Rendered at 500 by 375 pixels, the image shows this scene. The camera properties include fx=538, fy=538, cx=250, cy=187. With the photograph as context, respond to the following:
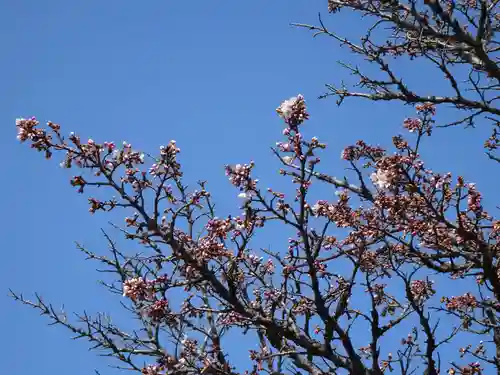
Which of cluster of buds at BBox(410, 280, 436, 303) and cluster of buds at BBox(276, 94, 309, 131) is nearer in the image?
cluster of buds at BBox(276, 94, 309, 131)

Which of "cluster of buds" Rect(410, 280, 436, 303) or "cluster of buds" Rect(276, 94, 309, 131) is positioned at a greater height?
"cluster of buds" Rect(276, 94, 309, 131)

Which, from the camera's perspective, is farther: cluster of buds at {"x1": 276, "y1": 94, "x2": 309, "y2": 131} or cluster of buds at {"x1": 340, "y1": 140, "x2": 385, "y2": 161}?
cluster of buds at {"x1": 340, "y1": 140, "x2": 385, "y2": 161}

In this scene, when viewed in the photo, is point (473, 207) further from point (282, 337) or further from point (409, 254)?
point (282, 337)

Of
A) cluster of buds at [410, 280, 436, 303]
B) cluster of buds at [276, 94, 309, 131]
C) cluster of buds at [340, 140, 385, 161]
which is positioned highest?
cluster of buds at [340, 140, 385, 161]

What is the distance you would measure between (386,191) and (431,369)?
2.40 m

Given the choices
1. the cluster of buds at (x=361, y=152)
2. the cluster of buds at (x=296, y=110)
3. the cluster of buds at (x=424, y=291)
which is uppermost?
the cluster of buds at (x=361, y=152)

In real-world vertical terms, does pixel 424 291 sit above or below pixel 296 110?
below

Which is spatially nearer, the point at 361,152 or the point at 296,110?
the point at 296,110

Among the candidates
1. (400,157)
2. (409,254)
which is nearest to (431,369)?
(409,254)

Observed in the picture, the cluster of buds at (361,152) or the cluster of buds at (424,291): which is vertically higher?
the cluster of buds at (361,152)

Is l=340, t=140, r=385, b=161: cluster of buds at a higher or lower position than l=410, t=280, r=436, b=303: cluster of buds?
higher

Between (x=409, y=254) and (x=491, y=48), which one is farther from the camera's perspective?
(x=491, y=48)

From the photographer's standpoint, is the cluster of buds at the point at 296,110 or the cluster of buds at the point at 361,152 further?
the cluster of buds at the point at 361,152

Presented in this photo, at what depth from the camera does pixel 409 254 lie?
303 inches
